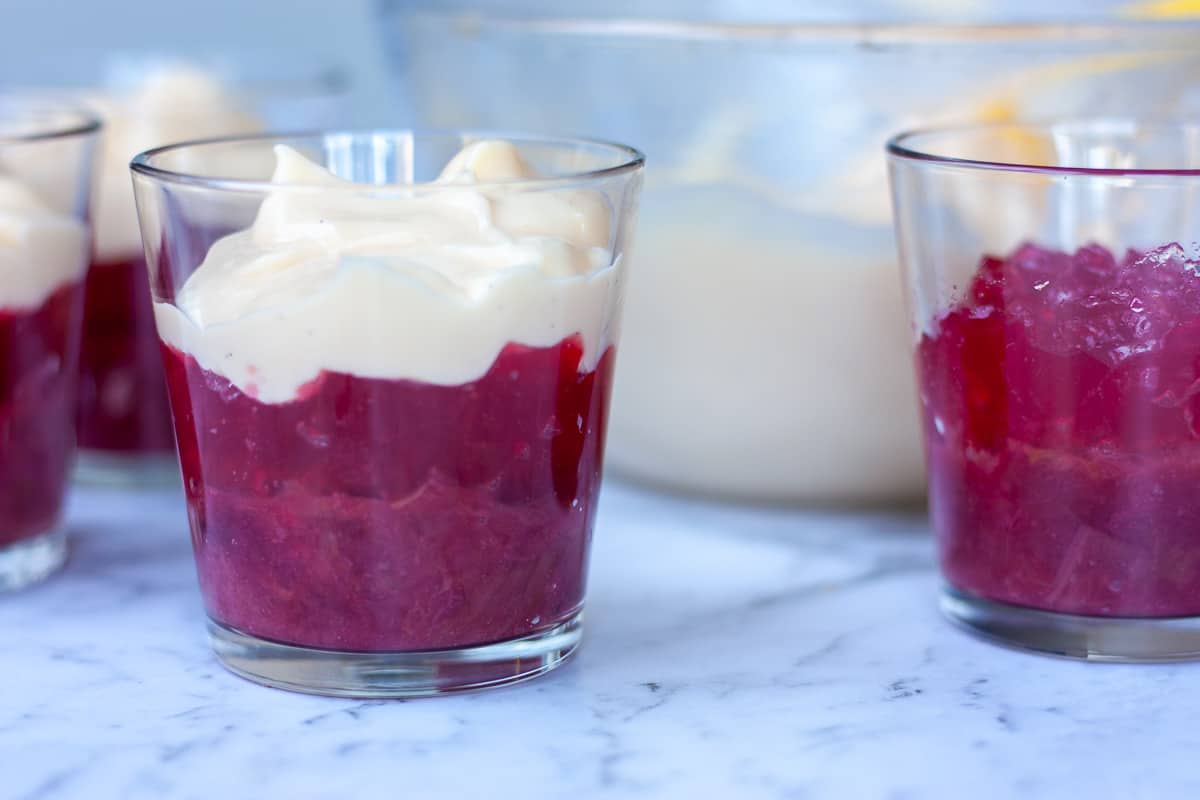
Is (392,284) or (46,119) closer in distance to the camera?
(392,284)

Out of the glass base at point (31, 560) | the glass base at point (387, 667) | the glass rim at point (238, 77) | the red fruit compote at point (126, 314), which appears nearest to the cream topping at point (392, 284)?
the glass base at point (387, 667)

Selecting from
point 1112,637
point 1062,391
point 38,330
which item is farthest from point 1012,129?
point 38,330

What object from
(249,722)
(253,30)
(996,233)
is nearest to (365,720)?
(249,722)

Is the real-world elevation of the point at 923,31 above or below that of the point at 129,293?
above

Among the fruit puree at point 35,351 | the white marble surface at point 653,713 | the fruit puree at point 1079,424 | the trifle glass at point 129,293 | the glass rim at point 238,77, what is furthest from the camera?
the glass rim at point 238,77

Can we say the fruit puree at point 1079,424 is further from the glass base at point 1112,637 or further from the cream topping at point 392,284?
the cream topping at point 392,284

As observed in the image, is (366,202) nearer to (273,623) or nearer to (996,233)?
(273,623)

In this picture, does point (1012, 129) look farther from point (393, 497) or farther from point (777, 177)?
point (393, 497)
